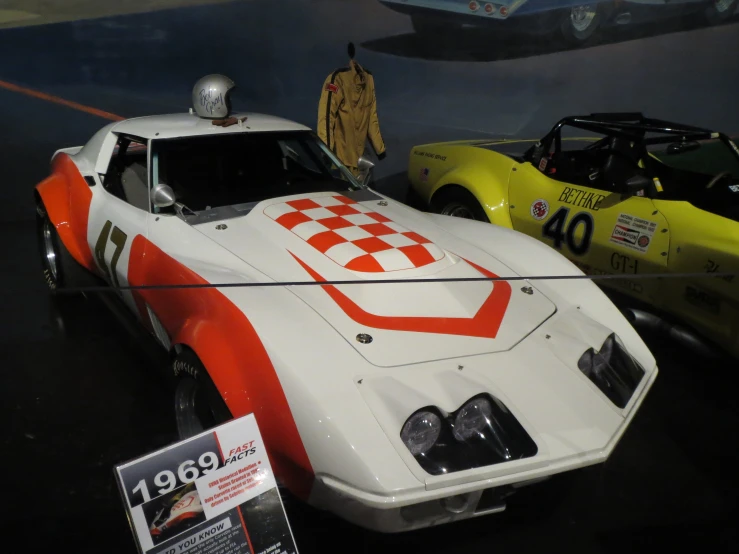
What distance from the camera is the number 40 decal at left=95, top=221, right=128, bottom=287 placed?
266cm

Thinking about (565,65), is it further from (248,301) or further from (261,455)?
(261,455)

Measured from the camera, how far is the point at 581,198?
3295mm

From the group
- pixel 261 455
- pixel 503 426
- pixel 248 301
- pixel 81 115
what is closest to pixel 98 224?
pixel 248 301

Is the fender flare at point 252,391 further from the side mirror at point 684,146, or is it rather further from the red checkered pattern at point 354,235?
the side mirror at point 684,146

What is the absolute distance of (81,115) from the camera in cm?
504

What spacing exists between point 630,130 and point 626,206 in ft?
2.06

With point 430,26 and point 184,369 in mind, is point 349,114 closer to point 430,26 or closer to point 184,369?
point 430,26

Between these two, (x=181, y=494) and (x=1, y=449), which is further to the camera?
(x=1, y=449)

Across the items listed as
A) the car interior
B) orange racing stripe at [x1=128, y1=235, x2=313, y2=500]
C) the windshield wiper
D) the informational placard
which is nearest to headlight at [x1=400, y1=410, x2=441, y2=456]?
orange racing stripe at [x1=128, y1=235, x2=313, y2=500]

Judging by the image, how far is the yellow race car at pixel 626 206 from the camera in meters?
2.75

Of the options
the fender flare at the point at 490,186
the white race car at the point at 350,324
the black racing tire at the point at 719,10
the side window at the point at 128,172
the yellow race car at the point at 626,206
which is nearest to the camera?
the white race car at the point at 350,324

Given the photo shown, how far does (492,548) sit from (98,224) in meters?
2.31

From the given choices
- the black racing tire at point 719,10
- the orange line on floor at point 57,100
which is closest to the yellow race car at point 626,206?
the black racing tire at point 719,10

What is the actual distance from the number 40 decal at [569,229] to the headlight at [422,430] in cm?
201
